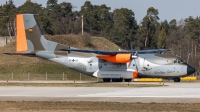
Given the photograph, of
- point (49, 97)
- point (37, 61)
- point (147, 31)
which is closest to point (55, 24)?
point (147, 31)

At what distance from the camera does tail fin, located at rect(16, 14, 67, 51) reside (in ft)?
174

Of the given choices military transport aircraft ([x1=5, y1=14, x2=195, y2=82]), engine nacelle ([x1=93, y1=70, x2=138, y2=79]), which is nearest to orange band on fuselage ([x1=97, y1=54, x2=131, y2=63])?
military transport aircraft ([x1=5, y1=14, x2=195, y2=82])

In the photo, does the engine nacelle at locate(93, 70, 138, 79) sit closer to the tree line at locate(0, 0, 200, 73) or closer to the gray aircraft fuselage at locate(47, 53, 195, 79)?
the gray aircraft fuselage at locate(47, 53, 195, 79)

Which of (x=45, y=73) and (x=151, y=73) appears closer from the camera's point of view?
(x=151, y=73)

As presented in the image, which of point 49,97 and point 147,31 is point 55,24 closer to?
point 147,31

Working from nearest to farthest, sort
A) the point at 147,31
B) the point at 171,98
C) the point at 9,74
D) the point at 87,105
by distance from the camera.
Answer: the point at 87,105
the point at 171,98
the point at 9,74
the point at 147,31

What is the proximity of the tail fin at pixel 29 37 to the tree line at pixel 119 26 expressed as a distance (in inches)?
1799

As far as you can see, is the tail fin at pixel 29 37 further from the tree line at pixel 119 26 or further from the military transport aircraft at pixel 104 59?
the tree line at pixel 119 26

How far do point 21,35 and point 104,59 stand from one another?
8981 mm

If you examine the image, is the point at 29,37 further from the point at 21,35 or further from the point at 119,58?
the point at 119,58

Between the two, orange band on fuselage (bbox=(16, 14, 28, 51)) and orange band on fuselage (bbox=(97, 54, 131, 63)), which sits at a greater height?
orange band on fuselage (bbox=(16, 14, 28, 51))

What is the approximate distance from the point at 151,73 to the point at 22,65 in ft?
76.5

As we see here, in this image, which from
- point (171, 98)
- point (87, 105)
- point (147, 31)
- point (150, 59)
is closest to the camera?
point (87, 105)

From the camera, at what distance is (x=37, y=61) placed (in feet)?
234
